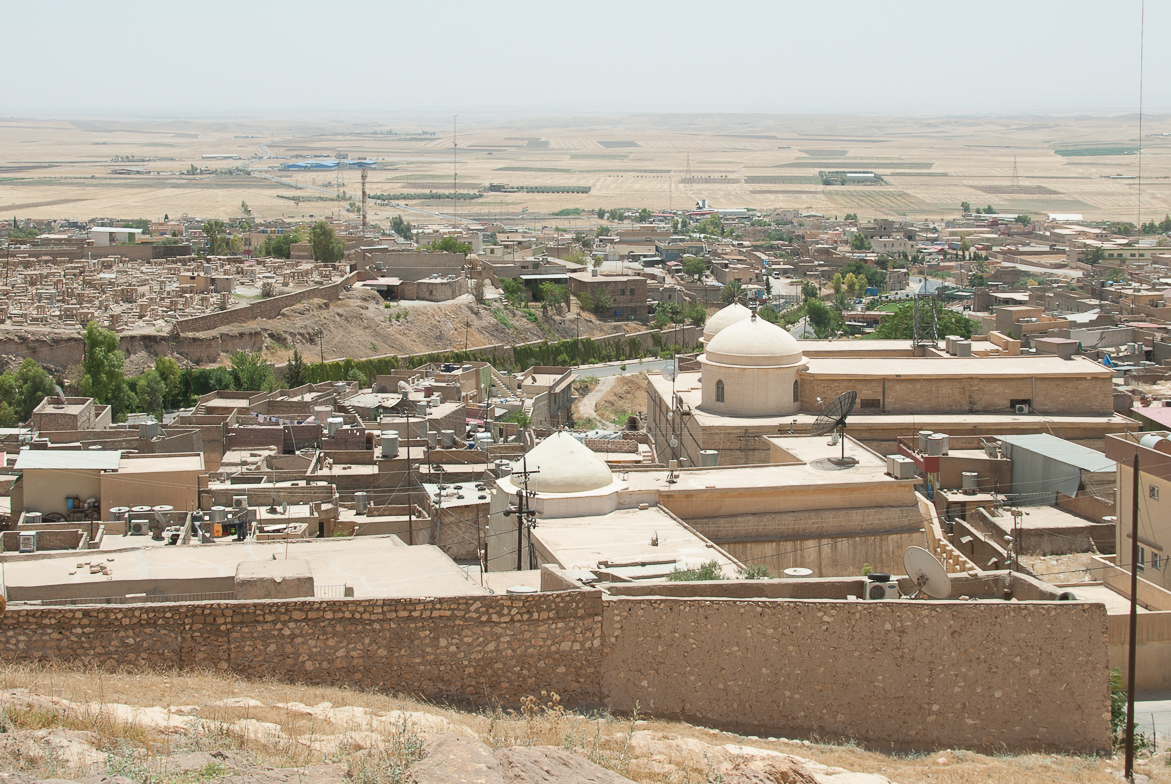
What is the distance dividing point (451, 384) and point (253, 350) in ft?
40.8

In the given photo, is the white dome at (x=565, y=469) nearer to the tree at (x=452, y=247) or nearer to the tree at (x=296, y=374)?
the tree at (x=296, y=374)

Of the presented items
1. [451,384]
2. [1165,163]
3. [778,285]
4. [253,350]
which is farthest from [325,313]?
[1165,163]

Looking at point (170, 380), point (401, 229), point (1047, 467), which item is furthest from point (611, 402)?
point (401, 229)

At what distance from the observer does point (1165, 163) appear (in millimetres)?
183375

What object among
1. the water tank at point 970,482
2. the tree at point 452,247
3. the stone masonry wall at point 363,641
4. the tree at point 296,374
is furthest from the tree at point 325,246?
the stone masonry wall at point 363,641

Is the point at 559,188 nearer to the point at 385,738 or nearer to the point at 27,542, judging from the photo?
the point at 27,542

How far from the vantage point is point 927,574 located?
10906 mm

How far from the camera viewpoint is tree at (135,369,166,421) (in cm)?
3388

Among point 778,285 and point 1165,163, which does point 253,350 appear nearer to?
point 778,285

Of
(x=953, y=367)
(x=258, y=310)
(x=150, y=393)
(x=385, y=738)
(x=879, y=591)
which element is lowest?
(x=150, y=393)

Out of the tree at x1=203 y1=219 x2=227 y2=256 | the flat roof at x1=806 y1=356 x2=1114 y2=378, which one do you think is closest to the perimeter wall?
the flat roof at x1=806 y1=356 x2=1114 y2=378

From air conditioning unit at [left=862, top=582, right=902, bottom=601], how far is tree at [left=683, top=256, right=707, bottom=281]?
185 ft

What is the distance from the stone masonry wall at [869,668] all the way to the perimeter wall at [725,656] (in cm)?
1

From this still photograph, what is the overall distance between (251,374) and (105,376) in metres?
3.83
